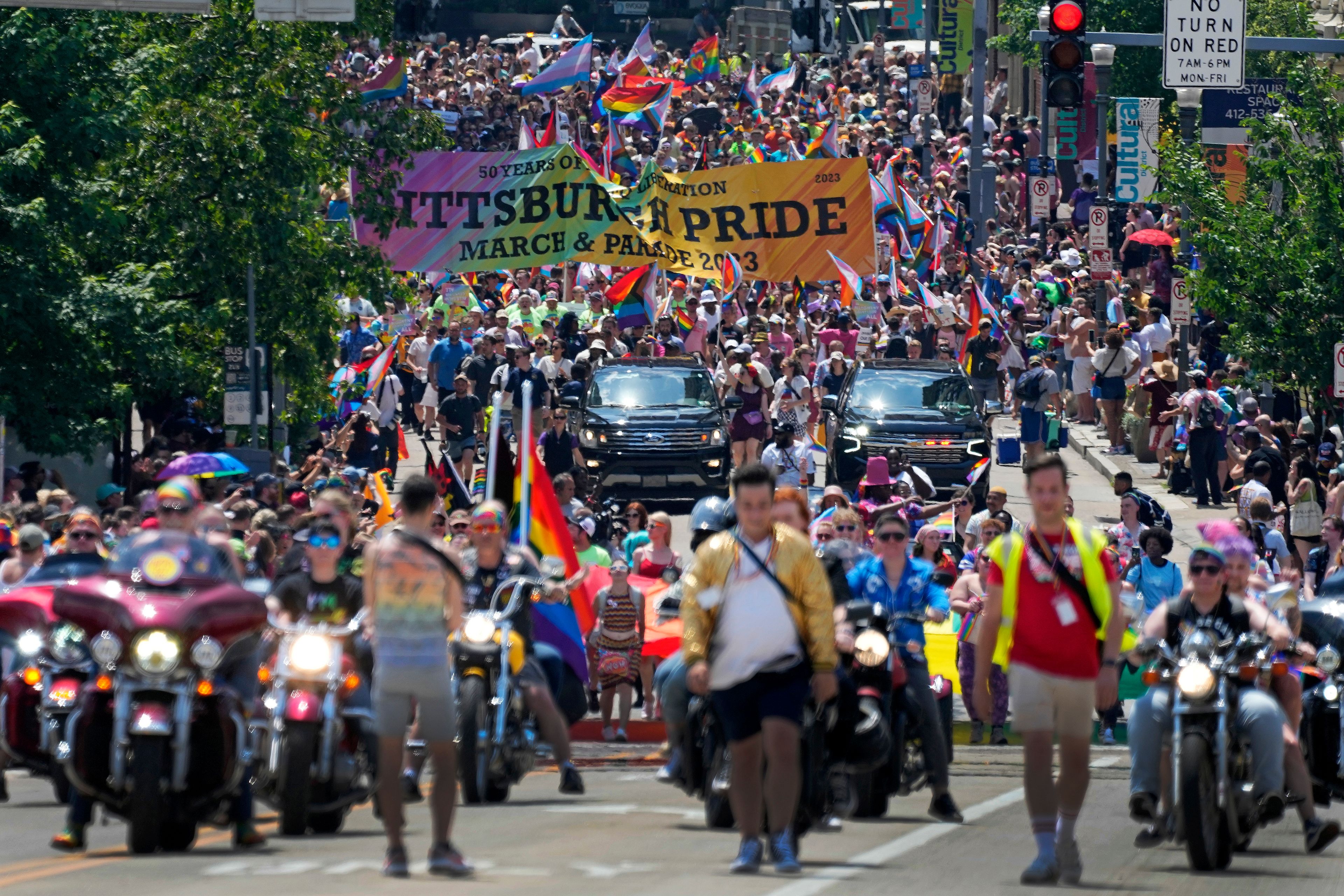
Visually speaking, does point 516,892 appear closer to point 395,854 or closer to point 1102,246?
point 395,854

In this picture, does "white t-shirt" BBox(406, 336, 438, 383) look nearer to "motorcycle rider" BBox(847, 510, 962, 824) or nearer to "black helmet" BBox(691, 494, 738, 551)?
"motorcycle rider" BBox(847, 510, 962, 824)

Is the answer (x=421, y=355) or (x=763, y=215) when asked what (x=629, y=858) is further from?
(x=421, y=355)

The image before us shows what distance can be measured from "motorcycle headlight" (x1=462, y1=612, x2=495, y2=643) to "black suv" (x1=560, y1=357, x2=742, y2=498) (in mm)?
16463

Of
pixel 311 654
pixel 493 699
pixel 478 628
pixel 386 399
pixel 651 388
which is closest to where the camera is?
pixel 311 654

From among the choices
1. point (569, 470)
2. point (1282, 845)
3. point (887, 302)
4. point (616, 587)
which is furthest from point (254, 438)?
point (1282, 845)

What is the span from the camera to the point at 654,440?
97.0 feet

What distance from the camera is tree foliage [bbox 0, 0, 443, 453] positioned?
24516 millimetres

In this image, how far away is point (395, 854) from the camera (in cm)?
1025

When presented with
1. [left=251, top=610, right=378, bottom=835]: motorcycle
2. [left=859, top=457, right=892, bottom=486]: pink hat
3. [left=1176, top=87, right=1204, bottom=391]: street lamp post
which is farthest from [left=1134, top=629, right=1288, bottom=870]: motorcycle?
[left=1176, top=87, right=1204, bottom=391]: street lamp post

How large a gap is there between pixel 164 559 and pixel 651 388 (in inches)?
767

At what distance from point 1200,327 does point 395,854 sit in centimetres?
2769

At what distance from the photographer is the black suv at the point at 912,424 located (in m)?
28.9

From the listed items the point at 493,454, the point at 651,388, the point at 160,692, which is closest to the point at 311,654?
the point at 160,692

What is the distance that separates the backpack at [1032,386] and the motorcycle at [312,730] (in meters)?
19.5
